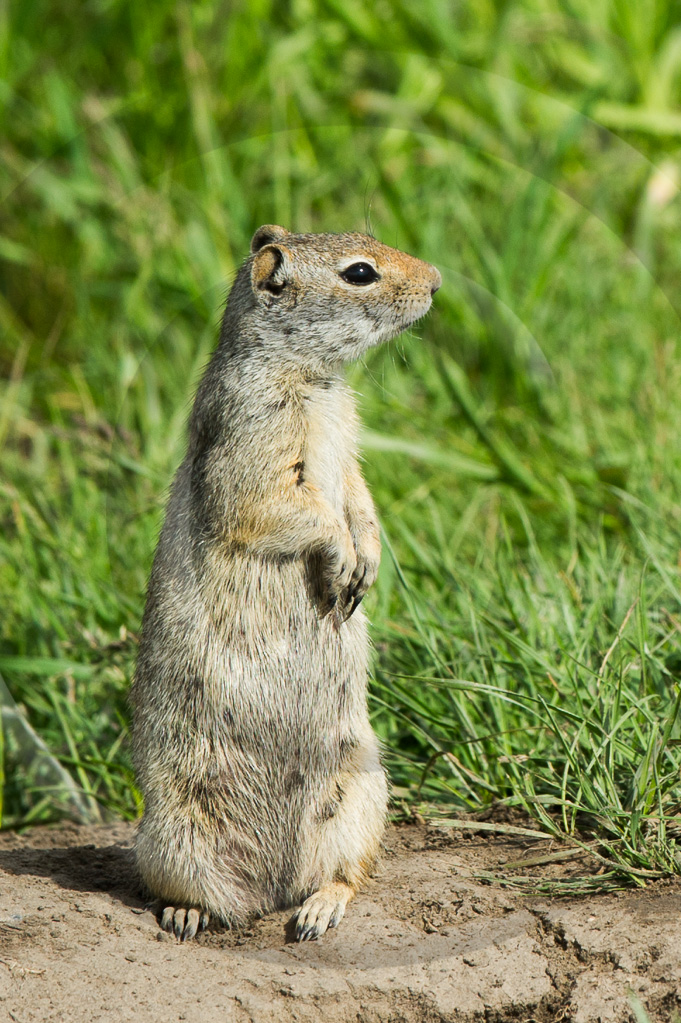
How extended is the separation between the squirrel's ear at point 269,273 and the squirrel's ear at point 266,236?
77mm

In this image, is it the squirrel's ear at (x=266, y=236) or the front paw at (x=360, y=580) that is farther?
the squirrel's ear at (x=266, y=236)

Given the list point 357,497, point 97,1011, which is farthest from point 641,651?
point 97,1011

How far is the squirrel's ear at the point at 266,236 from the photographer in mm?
3078

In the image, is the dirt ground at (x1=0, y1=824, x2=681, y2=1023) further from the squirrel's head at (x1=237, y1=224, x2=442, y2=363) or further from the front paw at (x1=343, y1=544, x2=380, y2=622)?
the squirrel's head at (x1=237, y1=224, x2=442, y2=363)

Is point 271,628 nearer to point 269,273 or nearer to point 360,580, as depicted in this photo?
point 360,580

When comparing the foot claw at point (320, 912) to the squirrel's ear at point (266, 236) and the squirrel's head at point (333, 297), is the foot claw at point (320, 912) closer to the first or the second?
the squirrel's head at point (333, 297)

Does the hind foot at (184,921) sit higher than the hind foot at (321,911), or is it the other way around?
the hind foot at (321,911)

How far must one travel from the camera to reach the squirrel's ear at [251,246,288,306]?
299 centimetres

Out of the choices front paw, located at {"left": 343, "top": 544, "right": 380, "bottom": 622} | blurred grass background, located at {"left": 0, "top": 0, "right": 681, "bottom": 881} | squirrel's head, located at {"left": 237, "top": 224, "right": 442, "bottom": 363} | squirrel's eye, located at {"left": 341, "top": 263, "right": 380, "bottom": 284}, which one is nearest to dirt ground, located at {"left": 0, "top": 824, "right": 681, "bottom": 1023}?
blurred grass background, located at {"left": 0, "top": 0, "right": 681, "bottom": 881}

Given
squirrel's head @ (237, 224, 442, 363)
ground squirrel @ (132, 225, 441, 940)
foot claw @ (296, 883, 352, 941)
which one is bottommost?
foot claw @ (296, 883, 352, 941)

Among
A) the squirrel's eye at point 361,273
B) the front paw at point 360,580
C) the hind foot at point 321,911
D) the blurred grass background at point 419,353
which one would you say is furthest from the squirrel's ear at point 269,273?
the hind foot at point 321,911

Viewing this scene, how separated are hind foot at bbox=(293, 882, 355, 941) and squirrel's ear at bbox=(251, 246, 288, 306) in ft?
4.82

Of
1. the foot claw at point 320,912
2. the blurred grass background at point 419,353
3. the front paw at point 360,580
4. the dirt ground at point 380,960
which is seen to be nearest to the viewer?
the dirt ground at point 380,960

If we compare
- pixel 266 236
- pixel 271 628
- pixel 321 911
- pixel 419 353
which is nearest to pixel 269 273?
pixel 266 236
